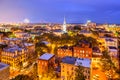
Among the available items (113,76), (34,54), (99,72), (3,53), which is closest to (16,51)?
(3,53)

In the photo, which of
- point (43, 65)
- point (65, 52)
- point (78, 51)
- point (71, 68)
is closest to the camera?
point (71, 68)

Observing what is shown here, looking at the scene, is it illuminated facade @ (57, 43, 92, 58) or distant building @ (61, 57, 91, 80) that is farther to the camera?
illuminated facade @ (57, 43, 92, 58)

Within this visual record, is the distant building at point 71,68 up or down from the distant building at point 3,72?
down

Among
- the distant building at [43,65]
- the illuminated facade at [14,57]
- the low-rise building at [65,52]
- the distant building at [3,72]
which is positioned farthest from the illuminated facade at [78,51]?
the distant building at [3,72]

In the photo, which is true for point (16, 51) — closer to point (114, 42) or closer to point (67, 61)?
point (67, 61)

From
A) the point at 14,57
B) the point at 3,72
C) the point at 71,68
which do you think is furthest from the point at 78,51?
the point at 3,72

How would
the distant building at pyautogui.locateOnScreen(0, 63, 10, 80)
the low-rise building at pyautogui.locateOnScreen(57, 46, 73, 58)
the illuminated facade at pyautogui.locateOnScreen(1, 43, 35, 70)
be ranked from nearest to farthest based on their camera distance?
the distant building at pyautogui.locateOnScreen(0, 63, 10, 80), the illuminated facade at pyautogui.locateOnScreen(1, 43, 35, 70), the low-rise building at pyautogui.locateOnScreen(57, 46, 73, 58)

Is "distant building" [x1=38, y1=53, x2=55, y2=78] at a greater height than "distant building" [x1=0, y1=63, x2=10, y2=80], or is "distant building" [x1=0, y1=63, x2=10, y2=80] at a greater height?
"distant building" [x1=0, y1=63, x2=10, y2=80]

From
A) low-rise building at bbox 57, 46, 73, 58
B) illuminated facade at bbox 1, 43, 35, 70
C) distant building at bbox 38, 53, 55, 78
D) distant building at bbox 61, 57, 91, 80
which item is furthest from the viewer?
low-rise building at bbox 57, 46, 73, 58

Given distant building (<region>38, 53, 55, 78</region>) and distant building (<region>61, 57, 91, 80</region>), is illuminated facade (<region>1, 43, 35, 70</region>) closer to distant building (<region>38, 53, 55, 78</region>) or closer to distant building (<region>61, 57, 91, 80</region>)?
distant building (<region>38, 53, 55, 78</region>)

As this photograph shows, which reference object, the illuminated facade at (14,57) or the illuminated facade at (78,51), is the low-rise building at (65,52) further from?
the illuminated facade at (14,57)

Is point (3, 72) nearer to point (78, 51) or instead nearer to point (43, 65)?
point (43, 65)

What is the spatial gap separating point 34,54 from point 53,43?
46.8ft

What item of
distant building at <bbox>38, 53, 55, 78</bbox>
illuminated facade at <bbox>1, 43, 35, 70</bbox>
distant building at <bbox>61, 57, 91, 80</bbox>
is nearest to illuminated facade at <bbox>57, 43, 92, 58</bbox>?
illuminated facade at <bbox>1, 43, 35, 70</bbox>
